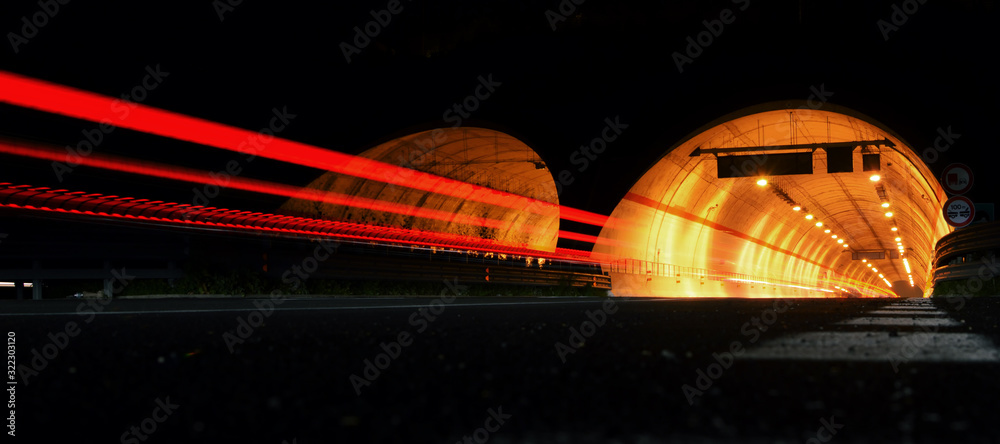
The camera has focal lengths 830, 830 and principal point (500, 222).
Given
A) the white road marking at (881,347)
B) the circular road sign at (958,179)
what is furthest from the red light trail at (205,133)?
the white road marking at (881,347)

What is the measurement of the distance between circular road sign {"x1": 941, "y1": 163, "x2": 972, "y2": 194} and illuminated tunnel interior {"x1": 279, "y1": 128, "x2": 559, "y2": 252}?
16.7 m

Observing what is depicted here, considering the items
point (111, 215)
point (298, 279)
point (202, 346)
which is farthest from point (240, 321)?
point (298, 279)

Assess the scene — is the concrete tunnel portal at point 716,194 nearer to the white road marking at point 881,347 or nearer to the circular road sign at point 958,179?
the circular road sign at point 958,179

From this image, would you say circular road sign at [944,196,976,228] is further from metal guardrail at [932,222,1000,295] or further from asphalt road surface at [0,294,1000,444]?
asphalt road surface at [0,294,1000,444]

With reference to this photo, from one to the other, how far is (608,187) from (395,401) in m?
26.6

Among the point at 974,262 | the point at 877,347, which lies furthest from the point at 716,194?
the point at 877,347

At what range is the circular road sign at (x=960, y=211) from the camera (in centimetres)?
1755

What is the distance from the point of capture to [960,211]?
58.0 feet

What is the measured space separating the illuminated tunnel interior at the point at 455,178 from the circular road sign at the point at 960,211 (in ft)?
56.0

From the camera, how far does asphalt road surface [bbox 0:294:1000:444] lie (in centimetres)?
169

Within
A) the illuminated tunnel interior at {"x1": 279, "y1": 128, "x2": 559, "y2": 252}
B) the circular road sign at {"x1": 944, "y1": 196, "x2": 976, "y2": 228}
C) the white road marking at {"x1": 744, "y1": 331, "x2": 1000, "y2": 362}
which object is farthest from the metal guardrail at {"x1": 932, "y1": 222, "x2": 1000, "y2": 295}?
the illuminated tunnel interior at {"x1": 279, "y1": 128, "x2": 559, "y2": 252}

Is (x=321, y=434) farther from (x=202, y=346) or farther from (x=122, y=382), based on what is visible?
(x=202, y=346)

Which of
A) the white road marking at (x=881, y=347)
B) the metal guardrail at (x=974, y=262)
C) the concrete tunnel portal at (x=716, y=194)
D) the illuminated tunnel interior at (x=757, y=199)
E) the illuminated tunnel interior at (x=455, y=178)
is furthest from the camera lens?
the illuminated tunnel interior at (x=455, y=178)

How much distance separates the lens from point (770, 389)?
2244 mm
